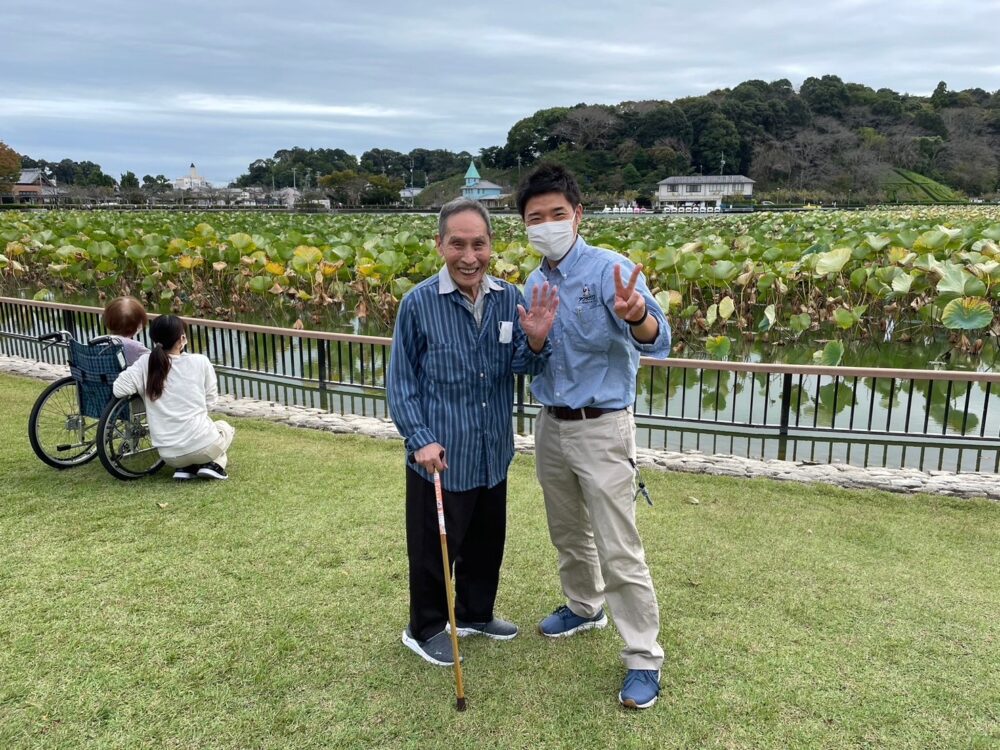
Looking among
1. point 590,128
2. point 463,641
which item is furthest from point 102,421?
point 590,128

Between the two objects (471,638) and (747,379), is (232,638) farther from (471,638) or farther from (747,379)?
(747,379)

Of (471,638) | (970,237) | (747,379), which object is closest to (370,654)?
(471,638)

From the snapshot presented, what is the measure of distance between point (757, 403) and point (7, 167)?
246 ft

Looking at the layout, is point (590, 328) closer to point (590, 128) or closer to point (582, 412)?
point (582, 412)

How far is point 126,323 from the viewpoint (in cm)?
452

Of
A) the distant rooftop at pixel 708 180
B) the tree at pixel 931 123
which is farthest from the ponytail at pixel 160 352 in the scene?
the tree at pixel 931 123

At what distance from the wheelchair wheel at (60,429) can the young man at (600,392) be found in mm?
3376

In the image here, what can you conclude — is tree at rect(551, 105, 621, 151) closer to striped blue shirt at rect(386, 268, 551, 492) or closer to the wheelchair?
the wheelchair

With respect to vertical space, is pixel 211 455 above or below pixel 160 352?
below

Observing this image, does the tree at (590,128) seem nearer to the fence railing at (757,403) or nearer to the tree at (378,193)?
the tree at (378,193)

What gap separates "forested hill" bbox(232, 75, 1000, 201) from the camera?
67312 millimetres

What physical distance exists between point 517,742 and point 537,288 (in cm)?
136

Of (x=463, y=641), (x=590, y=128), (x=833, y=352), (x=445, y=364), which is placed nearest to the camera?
(x=445, y=364)

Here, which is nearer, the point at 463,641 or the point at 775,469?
the point at 463,641
